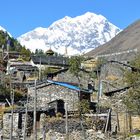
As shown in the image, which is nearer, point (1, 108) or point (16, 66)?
point (1, 108)

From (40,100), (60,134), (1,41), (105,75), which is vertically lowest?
(60,134)

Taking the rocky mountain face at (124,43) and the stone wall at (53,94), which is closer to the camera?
the stone wall at (53,94)

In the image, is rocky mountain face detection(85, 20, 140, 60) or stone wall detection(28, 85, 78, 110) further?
rocky mountain face detection(85, 20, 140, 60)

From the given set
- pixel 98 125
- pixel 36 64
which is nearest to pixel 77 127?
pixel 98 125

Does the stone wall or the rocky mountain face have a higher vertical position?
the rocky mountain face

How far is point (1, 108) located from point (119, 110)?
9185mm

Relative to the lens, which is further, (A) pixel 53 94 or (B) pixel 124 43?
(B) pixel 124 43

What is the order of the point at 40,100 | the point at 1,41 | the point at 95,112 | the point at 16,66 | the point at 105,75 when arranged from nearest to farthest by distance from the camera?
the point at 95,112 < the point at 40,100 < the point at 105,75 < the point at 16,66 < the point at 1,41

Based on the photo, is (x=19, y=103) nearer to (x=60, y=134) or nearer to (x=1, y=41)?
(x=60, y=134)

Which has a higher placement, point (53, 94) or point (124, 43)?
point (124, 43)

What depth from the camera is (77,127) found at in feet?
95.2

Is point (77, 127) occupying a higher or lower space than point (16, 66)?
lower

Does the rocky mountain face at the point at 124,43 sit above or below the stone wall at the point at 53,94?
above

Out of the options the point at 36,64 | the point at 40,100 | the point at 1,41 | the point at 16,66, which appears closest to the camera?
the point at 40,100
